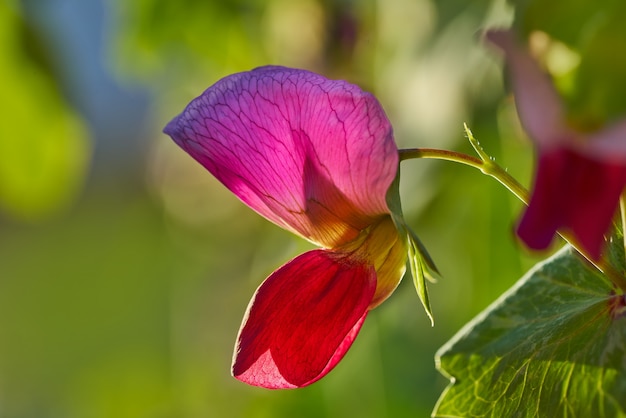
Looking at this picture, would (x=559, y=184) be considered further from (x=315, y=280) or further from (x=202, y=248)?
(x=202, y=248)

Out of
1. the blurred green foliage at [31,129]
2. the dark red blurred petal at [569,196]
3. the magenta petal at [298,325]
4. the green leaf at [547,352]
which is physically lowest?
the green leaf at [547,352]

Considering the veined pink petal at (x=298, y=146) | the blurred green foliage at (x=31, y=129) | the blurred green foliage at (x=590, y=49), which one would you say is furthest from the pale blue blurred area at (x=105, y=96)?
the blurred green foliage at (x=590, y=49)

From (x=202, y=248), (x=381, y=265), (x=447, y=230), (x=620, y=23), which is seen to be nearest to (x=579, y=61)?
(x=620, y=23)

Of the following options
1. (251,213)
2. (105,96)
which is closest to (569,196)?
(251,213)

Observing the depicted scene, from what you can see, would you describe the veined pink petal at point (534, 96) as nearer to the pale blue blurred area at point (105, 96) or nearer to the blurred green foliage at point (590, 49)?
the blurred green foliage at point (590, 49)

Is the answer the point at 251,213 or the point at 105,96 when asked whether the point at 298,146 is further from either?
the point at 105,96

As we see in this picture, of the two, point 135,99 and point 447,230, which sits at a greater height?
point 135,99
